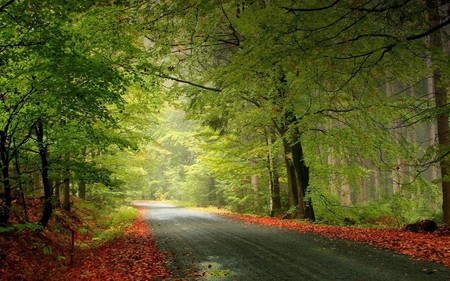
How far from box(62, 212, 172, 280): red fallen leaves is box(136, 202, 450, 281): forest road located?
1.50ft

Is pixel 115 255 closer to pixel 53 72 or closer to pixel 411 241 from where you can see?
pixel 53 72

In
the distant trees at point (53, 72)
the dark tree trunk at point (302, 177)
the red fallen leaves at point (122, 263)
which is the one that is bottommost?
the red fallen leaves at point (122, 263)

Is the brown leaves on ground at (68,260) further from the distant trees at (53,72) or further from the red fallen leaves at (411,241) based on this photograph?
the red fallen leaves at (411,241)

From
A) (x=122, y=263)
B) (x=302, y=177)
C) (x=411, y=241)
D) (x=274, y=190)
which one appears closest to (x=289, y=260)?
(x=411, y=241)

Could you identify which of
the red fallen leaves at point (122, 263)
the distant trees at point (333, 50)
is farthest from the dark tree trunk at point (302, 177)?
the red fallen leaves at point (122, 263)

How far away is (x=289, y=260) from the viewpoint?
7.11m

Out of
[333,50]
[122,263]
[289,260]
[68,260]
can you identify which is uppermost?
[333,50]

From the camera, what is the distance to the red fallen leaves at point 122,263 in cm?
666

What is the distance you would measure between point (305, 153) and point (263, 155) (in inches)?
183

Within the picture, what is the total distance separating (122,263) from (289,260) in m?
4.25

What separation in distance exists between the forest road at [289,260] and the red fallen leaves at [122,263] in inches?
18.0

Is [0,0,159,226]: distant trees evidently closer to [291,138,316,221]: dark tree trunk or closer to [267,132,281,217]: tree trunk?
[291,138,316,221]: dark tree trunk

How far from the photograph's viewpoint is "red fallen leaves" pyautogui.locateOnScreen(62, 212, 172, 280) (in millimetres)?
6659

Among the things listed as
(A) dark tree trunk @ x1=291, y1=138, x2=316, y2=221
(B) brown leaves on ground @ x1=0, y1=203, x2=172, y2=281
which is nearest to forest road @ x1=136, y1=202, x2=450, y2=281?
(B) brown leaves on ground @ x1=0, y1=203, x2=172, y2=281
